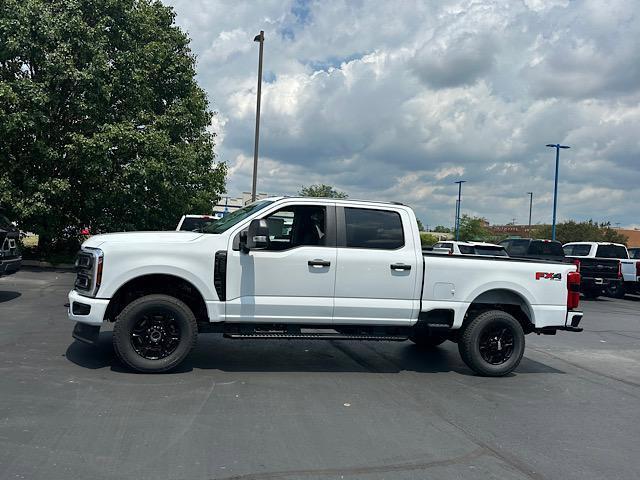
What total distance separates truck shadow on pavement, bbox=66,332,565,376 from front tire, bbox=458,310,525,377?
0.95ft

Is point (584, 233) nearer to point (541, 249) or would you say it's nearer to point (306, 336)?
point (541, 249)

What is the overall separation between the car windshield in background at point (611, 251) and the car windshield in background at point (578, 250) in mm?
384

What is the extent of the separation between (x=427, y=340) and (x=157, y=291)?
4.27 m

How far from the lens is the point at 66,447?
4.48 meters

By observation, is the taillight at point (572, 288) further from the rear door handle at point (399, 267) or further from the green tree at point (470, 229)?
the green tree at point (470, 229)

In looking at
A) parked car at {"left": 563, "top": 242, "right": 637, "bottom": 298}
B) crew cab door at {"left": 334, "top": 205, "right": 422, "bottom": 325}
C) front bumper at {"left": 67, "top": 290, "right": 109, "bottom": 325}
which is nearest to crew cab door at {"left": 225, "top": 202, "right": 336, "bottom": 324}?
crew cab door at {"left": 334, "top": 205, "right": 422, "bottom": 325}

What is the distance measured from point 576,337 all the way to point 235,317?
7.59 meters

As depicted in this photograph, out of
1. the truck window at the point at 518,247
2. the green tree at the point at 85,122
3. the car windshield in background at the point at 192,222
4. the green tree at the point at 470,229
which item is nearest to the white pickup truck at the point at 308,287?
the car windshield in background at the point at 192,222

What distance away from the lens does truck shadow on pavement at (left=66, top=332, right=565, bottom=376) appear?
24.0ft

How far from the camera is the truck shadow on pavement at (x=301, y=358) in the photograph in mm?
7305

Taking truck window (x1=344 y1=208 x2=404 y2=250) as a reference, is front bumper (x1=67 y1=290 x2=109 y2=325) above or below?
below

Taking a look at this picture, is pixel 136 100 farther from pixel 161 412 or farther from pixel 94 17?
pixel 161 412

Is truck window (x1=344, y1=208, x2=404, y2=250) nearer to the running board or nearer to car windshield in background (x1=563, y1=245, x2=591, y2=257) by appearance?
the running board

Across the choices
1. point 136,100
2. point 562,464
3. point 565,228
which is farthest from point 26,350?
point 565,228
